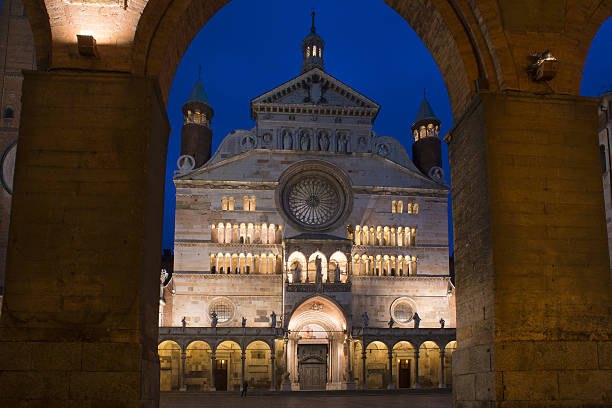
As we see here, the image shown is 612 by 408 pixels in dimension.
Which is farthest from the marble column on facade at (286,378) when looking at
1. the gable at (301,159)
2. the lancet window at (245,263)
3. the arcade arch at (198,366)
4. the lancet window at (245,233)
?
the gable at (301,159)

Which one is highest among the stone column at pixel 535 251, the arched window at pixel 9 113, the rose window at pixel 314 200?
the arched window at pixel 9 113

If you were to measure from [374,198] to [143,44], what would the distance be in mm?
33667

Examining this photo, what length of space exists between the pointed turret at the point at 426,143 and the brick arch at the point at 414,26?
36182 mm

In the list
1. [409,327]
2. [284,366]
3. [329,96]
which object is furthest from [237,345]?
[329,96]

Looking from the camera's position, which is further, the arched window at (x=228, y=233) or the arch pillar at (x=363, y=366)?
the arched window at (x=228, y=233)

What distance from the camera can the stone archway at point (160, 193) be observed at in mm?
9039

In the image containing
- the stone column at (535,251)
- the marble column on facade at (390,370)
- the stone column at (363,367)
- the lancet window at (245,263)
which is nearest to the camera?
the stone column at (535,251)

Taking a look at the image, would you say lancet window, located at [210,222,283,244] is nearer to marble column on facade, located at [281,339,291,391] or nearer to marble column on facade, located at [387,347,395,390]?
marble column on facade, located at [281,339,291,391]

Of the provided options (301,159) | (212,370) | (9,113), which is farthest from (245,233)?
(9,113)

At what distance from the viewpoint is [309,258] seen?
39969 millimetres

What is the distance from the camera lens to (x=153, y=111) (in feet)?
32.6

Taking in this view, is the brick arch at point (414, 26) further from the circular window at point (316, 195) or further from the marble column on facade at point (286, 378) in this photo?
the circular window at point (316, 195)

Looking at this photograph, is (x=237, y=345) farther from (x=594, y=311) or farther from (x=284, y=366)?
(x=594, y=311)

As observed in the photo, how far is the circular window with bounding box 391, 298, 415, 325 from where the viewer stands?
41969mm
